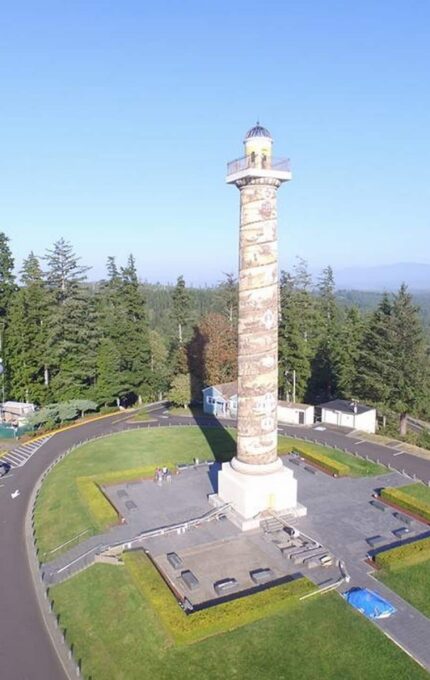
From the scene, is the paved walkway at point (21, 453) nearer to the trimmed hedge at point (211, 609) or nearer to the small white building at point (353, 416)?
the trimmed hedge at point (211, 609)

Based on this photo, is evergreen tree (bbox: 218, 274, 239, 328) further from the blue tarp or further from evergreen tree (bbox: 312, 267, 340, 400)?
the blue tarp

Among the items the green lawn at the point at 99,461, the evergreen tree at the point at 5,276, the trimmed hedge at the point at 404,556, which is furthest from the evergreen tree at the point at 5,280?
the trimmed hedge at the point at 404,556

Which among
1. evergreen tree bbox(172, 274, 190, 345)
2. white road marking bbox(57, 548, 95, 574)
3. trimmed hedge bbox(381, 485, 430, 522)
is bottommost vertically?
white road marking bbox(57, 548, 95, 574)

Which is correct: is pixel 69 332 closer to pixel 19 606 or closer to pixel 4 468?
pixel 4 468

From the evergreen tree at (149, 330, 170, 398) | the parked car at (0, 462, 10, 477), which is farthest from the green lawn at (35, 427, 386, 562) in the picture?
the evergreen tree at (149, 330, 170, 398)

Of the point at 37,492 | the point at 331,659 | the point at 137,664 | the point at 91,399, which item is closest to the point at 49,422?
the point at 91,399
